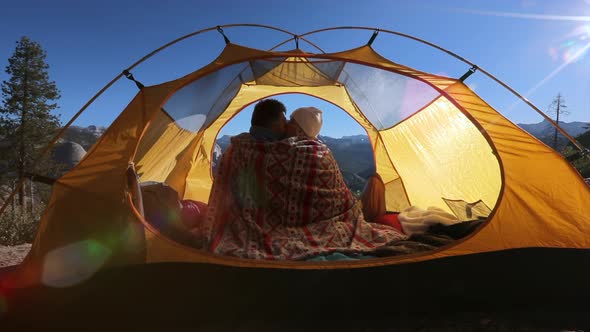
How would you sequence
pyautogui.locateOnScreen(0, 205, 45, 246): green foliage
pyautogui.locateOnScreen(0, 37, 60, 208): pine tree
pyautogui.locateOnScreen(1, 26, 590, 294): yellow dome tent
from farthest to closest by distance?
1. pyautogui.locateOnScreen(0, 37, 60, 208): pine tree
2. pyautogui.locateOnScreen(0, 205, 45, 246): green foliage
3. pyautogui.locateOnScreen(1, 26, 590, 294): yellow dome tent

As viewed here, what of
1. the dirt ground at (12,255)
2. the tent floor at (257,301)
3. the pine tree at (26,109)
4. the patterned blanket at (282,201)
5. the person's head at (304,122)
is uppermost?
the pine tree at (26,109)

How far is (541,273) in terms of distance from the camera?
7.86 feet

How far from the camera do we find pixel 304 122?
10.5 ft

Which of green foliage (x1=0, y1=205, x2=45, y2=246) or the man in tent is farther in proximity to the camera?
green foliage (x1=0, y1=205, x2=45, y2=246)

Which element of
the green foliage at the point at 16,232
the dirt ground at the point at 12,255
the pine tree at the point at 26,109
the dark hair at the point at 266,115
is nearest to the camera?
the dark hair at the point at 266,115

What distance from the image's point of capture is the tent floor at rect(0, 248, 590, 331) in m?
2.15

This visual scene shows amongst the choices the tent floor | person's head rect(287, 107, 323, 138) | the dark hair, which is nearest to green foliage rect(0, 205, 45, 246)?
the tent floor

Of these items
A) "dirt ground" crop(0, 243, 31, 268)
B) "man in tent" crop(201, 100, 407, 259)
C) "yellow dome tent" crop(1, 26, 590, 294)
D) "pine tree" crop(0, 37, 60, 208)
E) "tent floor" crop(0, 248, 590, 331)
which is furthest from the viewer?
"pine tree" crop(0, 37, 60, 208)

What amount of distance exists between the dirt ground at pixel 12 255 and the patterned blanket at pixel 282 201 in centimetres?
284

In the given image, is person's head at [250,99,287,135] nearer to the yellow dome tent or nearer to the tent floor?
the yellow dome tent

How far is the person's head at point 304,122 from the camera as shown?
319 centimetres

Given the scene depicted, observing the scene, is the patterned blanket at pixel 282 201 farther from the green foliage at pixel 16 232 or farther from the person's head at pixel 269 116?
the green foliage at pixel 16 232

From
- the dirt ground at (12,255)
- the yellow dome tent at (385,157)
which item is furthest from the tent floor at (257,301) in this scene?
the dirt ground at (12,255)

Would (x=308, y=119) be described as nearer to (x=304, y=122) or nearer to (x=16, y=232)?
(x=304, y=122)
